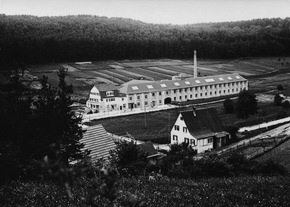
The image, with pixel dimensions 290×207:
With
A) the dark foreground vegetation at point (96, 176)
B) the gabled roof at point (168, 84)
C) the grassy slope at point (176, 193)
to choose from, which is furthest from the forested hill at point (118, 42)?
the grassy slope at point (176, 193)

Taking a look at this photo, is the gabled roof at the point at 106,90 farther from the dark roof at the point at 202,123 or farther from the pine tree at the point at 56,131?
the pine tree at the point at 56,131

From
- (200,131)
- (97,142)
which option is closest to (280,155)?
(97,142)

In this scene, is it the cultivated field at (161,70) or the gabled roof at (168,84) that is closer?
the gabled roof at (168,84)

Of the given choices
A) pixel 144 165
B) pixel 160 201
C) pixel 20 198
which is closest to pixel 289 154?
pixel 144 165

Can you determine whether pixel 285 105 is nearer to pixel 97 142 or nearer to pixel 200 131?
pixel 200 131

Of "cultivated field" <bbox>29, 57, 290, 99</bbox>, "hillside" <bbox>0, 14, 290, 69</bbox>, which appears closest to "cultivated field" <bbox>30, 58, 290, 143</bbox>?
"cultivated field" <bbox>29, 57, 290, 99</bbox>

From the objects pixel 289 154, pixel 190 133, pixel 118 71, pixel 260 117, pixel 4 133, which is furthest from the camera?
pixel 118 71

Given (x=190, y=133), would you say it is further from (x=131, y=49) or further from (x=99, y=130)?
(x=131, y=49)
